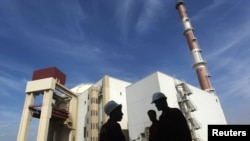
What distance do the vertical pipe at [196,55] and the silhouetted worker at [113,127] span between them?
33498 millimetres

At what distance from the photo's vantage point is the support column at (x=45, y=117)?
2514cm

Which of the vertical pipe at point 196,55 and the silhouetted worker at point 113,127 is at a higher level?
the vertical pipe at point 196,55

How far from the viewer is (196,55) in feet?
119

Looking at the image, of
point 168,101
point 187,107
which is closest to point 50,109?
point 168,101

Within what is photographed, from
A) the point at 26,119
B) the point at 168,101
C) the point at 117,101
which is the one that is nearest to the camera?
the point at 168,101

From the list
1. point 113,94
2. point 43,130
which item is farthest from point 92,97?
point 43,130

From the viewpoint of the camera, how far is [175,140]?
304cm

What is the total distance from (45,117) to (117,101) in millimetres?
10826

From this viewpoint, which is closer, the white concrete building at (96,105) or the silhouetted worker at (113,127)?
the silhouetted worker at (113,127)

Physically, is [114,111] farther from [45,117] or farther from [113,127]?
[45,117]

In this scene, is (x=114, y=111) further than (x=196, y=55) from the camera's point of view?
No

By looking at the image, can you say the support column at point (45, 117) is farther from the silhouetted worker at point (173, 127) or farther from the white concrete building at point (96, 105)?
the silhouetted worker at point (173, 127)

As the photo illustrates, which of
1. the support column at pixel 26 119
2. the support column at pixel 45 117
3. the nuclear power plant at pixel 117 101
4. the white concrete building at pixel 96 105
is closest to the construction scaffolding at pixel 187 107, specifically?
the nuclear power plant at pixel 117 101

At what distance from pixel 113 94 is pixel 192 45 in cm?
1798
